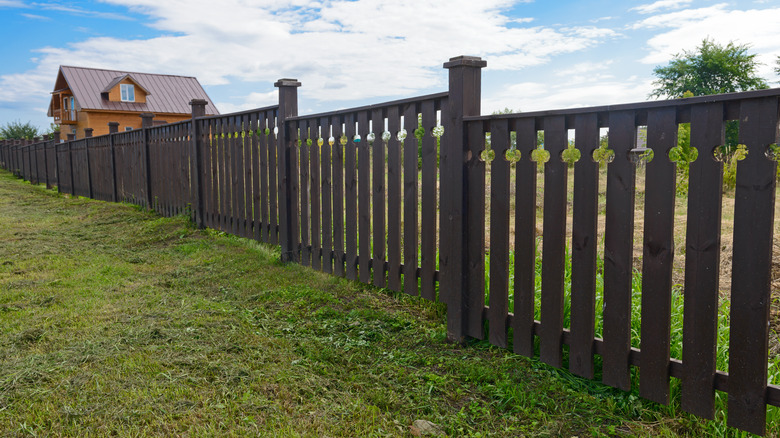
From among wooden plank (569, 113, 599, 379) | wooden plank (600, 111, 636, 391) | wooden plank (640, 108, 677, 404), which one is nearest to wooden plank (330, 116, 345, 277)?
wooden plank (569, 113, 599, 379)

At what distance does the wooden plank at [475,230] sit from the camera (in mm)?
3299

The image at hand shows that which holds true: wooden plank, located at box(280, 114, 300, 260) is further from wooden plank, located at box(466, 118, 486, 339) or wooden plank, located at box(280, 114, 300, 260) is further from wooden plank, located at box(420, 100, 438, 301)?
wooden plank, located at box(466, 118, 486, 339)

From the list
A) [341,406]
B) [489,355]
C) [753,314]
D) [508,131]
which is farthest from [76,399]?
[753,314]

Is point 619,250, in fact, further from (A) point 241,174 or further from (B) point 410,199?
(A) point 241,174

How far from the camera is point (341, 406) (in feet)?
8.71

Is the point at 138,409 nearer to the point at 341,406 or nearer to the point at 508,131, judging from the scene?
the point at 341,406

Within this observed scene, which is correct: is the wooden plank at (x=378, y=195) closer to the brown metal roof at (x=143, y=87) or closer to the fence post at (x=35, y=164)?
the fence post at (x=35, y=164)

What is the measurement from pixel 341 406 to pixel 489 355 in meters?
1.07

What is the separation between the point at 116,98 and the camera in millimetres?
39344

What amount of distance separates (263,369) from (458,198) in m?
1.51

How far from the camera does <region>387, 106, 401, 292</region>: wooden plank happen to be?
159 inches

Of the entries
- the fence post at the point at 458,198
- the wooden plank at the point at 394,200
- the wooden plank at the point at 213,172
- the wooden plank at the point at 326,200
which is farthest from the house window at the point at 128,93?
the fence post at the point at 458,198

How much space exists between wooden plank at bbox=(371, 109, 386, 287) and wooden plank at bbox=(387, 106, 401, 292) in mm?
105

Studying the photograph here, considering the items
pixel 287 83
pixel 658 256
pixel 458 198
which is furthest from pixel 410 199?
pixel 287 83
